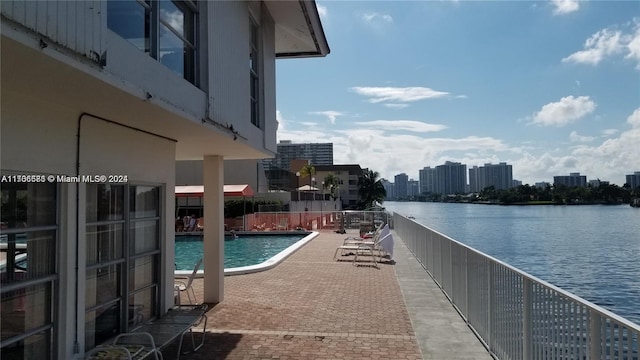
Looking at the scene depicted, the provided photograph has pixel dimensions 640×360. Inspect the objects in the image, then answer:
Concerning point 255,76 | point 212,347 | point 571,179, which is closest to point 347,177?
point 255,76

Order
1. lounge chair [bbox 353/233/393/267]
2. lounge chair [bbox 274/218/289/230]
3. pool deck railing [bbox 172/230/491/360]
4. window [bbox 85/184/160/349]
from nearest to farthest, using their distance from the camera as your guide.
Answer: window [bbox 85/184/160/349] < pool deck railing [bbox 172/230/491/360] < lounge chair [bbox 353/233/393/267] < lounge chair [bbox 274/218/289/230]

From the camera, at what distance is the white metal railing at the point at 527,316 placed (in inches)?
121

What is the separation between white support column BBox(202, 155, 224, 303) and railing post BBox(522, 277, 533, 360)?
555 cm

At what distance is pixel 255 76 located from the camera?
897 centimetres

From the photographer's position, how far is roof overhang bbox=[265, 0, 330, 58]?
358 inches

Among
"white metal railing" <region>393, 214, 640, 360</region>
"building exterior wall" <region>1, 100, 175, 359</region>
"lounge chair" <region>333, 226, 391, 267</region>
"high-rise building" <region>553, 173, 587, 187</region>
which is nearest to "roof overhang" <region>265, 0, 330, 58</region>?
"building exterior wall" <region>1, 100, 175, 359</region>

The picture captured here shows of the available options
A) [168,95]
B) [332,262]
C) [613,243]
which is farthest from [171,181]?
[613,243]

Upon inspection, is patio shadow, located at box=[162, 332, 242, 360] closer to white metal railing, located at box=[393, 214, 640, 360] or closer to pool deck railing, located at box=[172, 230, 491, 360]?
pool deck railing, located at box=[172, 230, 491, 360]

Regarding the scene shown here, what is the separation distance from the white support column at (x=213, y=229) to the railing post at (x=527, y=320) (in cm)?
555

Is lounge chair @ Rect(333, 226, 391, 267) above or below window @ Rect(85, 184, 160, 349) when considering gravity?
below

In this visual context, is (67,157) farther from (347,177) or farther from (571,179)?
(571,179)

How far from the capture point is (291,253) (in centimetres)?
1493

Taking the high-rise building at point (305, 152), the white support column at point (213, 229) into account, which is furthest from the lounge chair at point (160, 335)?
the high-rise building at point (305, 152)

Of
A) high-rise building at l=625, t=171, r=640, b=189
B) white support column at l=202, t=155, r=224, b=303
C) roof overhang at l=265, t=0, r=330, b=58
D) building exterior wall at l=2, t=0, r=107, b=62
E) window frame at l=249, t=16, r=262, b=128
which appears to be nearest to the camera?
building exterior wall at l=2, t=0, r=107, b=62
